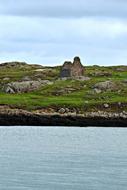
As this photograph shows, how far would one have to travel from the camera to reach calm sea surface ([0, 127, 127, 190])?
5544cm

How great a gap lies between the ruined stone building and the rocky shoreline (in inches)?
1845

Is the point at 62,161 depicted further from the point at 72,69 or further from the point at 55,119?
the point at 72,69

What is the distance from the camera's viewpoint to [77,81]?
16725cm

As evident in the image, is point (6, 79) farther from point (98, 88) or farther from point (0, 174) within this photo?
point (0, 174)

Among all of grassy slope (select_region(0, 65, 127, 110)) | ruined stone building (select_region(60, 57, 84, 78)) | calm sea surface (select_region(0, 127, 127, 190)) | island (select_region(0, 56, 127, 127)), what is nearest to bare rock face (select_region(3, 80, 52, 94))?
island (select_region(0, 56, 127, 127))

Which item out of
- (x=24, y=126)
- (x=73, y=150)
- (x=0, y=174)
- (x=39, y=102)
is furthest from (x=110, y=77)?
(x=0, y=174)

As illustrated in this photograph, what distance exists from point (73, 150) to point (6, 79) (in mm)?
97578

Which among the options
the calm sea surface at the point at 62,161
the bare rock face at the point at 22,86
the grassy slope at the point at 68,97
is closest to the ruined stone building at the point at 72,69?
the grassy slope at the point at 68,97

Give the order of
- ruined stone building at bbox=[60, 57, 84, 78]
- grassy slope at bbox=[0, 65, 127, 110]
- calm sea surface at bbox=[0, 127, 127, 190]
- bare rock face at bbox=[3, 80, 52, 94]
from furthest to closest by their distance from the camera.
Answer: ruined stone building at bbox=[60, 57, 84, 78], bare rock face at bbox=[3, 80, 52, 94], grassy slope at bbox=[0, 65, 127, 110], calm sea surface at bbox=[0, 127, 127, 190]

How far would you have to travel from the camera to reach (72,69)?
174 meters

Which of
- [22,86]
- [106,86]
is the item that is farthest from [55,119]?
[22,86]

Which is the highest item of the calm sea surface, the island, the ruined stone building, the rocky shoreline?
the ruined stone building

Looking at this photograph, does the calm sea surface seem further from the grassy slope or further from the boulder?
the boulder

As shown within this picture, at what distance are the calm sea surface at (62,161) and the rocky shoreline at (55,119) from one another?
11.5 m
